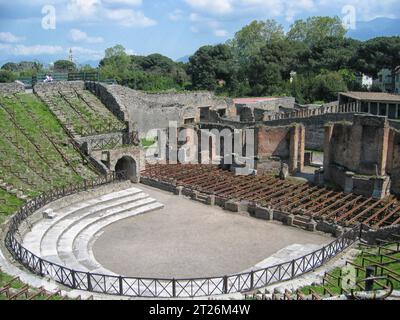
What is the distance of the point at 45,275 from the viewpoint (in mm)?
16031

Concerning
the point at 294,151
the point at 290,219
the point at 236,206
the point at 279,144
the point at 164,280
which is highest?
the point at 279,144

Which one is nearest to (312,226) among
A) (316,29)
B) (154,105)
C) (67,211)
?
(67,211)

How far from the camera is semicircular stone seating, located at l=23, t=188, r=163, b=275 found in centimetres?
1855

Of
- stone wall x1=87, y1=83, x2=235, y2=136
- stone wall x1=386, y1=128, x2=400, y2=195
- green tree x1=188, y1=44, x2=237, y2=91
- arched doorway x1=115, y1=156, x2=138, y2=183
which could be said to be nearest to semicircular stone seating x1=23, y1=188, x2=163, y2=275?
arched doorway x1=115, y1=156, x2=138, y2=183

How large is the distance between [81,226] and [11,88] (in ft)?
62.7

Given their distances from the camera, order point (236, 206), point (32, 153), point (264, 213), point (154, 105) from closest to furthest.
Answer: point (264, 213)
point (236, 206)
point (32, 153)
point (154, 105)

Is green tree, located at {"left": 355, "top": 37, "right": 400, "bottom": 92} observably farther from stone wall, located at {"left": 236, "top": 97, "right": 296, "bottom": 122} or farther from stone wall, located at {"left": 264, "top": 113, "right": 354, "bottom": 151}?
stone wall, located at {"left": 264, "top": 113, "right": 354, "bottom": 151}

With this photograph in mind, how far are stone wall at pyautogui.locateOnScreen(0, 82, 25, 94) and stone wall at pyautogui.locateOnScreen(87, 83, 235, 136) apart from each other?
650cm

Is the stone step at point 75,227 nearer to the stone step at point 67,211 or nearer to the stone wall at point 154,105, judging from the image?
the stone step at point 67,211

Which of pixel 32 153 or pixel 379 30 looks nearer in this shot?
pixel 32 153

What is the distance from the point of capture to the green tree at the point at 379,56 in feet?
196

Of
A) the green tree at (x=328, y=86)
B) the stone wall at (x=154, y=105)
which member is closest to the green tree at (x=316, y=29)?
the green tree at (x=328, y=86)

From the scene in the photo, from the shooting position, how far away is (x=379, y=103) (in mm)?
48094

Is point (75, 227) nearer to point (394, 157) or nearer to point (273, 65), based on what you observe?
point (394, 157)
